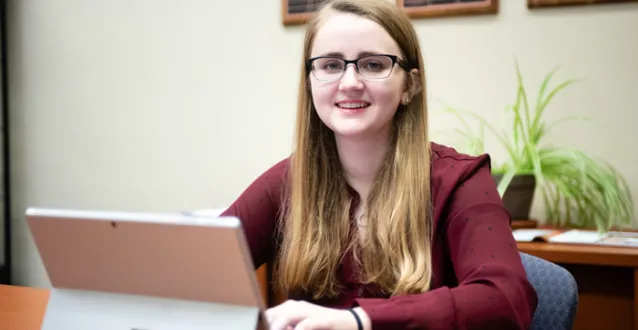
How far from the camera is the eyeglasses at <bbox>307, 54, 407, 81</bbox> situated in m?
1.16

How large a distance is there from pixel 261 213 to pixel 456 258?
0.42 m

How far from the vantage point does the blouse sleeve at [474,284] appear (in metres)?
0.88

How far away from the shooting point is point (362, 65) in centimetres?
117

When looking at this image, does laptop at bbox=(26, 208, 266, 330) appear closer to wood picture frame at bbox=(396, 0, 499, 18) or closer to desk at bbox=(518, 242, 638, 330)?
desk at bbox=(518, 242, 638, 330)

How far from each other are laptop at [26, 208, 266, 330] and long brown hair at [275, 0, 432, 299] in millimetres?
475

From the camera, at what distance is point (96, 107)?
9.05ft

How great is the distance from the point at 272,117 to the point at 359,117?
131 cm

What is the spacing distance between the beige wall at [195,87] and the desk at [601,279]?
469 mm

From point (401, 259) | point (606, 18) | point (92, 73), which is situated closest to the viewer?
point (401, 259)

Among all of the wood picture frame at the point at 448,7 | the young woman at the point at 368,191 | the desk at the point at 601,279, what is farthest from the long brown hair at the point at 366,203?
the wood picture frame at the point at 448,7

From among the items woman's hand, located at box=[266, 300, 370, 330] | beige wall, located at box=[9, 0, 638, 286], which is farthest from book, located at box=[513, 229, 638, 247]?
woman's hand, located at box=[266, 300, 370, 330]

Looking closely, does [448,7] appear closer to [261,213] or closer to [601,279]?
[601,279]

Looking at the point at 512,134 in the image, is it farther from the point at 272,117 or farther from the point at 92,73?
the point at 92,73

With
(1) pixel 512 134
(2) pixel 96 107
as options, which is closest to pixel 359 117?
(1) pixel 512 134
